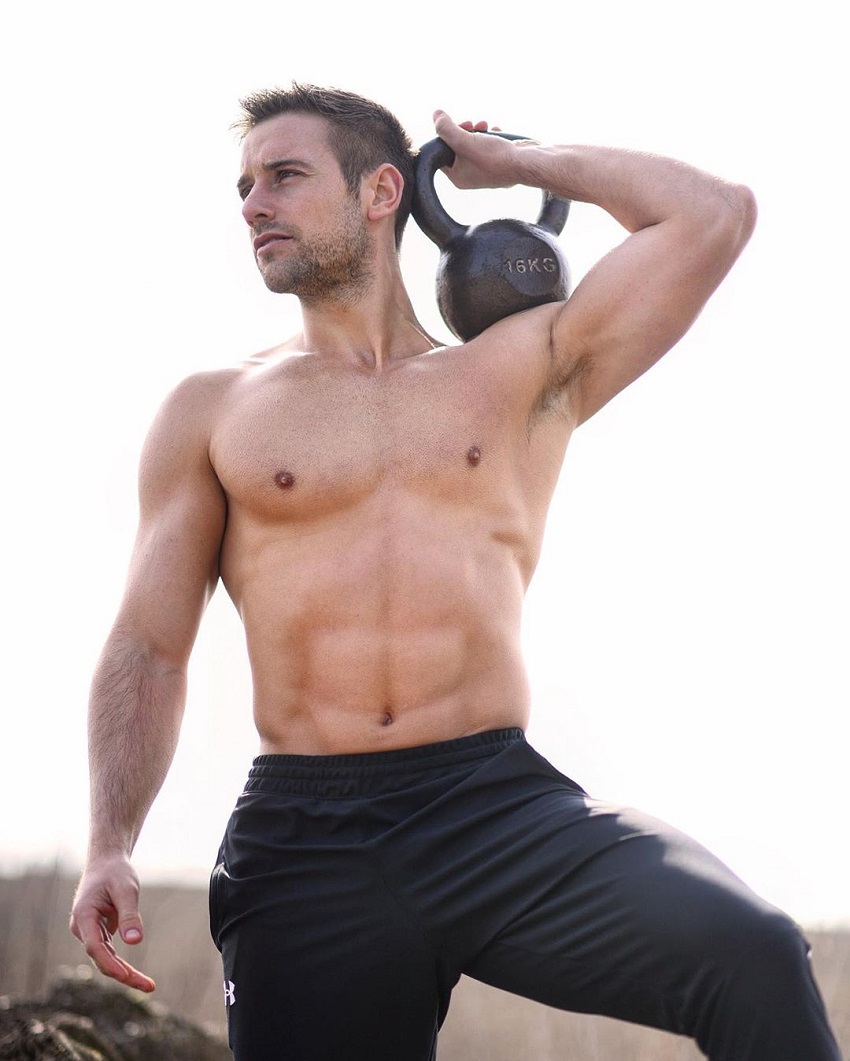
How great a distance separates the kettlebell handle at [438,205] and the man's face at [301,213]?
168 millimetres

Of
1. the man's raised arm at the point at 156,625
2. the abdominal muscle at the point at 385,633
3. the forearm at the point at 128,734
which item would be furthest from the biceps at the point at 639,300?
the forearm at the point at 128,734

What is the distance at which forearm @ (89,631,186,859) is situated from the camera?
312cm

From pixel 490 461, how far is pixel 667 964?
1.23 m

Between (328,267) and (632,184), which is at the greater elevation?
(632,184)

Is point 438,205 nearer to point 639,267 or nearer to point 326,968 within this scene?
point 639,267

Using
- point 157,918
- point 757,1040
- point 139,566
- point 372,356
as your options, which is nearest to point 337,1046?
point 757,1040

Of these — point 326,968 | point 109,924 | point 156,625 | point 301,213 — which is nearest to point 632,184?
point 301,213

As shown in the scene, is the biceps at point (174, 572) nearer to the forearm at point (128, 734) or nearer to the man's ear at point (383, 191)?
the forearm at point (128, 734)

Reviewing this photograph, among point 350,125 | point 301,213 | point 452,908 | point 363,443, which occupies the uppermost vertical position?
point 350,125

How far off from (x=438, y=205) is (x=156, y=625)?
1311mm

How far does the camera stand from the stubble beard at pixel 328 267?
3.59m

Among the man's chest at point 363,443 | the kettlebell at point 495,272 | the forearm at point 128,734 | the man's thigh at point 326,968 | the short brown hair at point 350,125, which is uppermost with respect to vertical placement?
the short brown hair at point 350,125

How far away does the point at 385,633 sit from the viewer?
3111 mm

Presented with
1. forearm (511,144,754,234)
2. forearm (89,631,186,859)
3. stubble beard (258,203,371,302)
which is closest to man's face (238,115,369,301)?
stubble beard (258,203,371,302)
